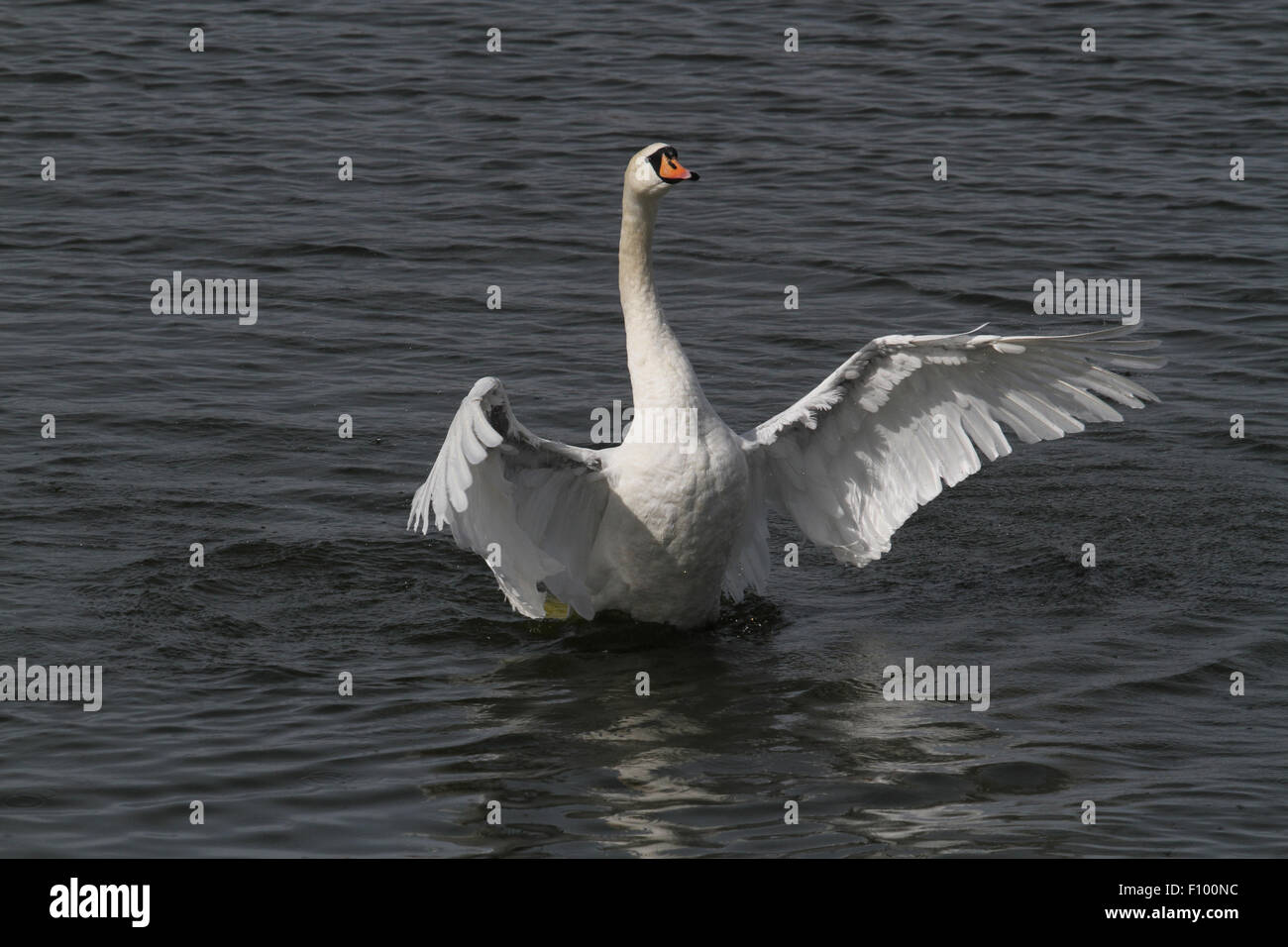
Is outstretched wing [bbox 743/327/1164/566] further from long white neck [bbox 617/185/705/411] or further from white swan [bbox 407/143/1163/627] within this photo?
long white neck [bbox 617/185/705/411]

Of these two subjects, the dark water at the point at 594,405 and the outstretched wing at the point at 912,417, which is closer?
the dark water at the point at 594,405

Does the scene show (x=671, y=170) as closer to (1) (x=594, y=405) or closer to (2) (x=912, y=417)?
(2) (x=912, y=417)

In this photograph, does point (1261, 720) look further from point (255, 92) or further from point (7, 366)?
point (255, 92)

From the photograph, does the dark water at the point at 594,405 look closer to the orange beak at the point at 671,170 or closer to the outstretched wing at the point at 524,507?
the outstretched wing at the point at 524,507

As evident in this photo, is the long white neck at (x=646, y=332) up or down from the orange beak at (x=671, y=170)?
down

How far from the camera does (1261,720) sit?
359 inches

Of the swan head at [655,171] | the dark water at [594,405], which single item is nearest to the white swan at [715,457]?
the swan head at [655,171]

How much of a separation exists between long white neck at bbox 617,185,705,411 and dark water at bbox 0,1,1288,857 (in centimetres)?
152

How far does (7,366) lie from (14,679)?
541 cm

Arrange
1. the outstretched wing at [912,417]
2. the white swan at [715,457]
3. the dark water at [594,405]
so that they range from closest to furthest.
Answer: the dark water at [594,405] < the white swan at [715,457] < the outstretched wing at [912,417]

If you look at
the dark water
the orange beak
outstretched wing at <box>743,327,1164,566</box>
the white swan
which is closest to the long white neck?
the white swan

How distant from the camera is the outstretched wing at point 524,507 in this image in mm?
8320

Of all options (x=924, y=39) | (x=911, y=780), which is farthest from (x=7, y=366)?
(x=924, y=39)

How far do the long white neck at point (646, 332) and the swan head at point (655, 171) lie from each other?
63mm
